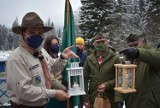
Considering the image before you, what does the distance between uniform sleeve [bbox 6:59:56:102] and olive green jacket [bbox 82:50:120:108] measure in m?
2.22

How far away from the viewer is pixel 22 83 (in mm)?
3266

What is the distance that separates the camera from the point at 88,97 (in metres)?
5.78

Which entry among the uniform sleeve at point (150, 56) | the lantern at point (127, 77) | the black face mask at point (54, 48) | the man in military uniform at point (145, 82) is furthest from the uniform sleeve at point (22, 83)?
the black face mask at point (54, 48)

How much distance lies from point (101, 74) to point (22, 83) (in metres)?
2.44

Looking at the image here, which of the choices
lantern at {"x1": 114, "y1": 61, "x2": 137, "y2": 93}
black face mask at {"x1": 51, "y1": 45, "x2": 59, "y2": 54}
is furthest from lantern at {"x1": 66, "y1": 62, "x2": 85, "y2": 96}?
black face mask at {"x1": 51, "y1": 45, "x2": 59, "y2": 54}

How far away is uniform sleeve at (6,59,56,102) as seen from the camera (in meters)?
3.28

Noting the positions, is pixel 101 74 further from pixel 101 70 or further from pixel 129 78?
pixel 129 78

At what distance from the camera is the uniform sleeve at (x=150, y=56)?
12.3ft

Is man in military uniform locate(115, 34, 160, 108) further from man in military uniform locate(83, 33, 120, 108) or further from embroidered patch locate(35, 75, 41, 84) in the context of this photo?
embroidered patch locate(35, 75, 41, 84)

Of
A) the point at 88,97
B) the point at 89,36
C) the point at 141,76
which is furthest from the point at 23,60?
the point at 89,36

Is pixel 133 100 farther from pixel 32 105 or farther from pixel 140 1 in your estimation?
pixel 140 1

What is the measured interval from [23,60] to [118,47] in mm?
33246

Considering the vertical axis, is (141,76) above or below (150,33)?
above

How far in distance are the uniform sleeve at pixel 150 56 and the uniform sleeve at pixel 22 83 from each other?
1224mm
